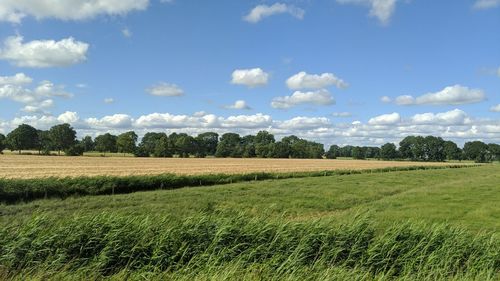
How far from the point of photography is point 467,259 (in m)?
12.6

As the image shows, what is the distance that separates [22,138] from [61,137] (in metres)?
11.2

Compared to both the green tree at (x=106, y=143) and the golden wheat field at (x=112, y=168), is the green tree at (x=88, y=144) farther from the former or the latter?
the golden wheat field at (x=112, y=168)

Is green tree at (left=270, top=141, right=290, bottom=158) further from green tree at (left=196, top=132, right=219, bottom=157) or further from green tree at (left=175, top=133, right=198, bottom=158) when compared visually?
green tree at (left=175, top=133, right=198, bottom=158)

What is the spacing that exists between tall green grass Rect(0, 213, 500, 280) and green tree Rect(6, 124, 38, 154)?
140m

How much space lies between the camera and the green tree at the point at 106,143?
15100 centimetres

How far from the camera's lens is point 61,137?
139125 mm

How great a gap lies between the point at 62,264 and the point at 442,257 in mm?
9471

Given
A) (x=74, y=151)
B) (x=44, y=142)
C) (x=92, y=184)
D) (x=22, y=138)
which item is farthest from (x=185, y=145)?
(x=92, y=184)

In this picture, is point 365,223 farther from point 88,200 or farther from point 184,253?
point 88,200

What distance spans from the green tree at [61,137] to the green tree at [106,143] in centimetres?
1123

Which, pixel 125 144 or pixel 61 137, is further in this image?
pixel 125 144

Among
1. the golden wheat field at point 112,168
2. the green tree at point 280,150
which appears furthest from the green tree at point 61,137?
the green tree at point 280,150

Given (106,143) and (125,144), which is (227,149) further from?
(106,143)

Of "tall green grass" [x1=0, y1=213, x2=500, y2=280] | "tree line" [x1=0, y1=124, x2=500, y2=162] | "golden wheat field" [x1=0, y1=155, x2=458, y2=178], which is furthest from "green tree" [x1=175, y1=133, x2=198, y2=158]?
"tall green grass" [x1=0, y1=213, x2=500, y2=280]
